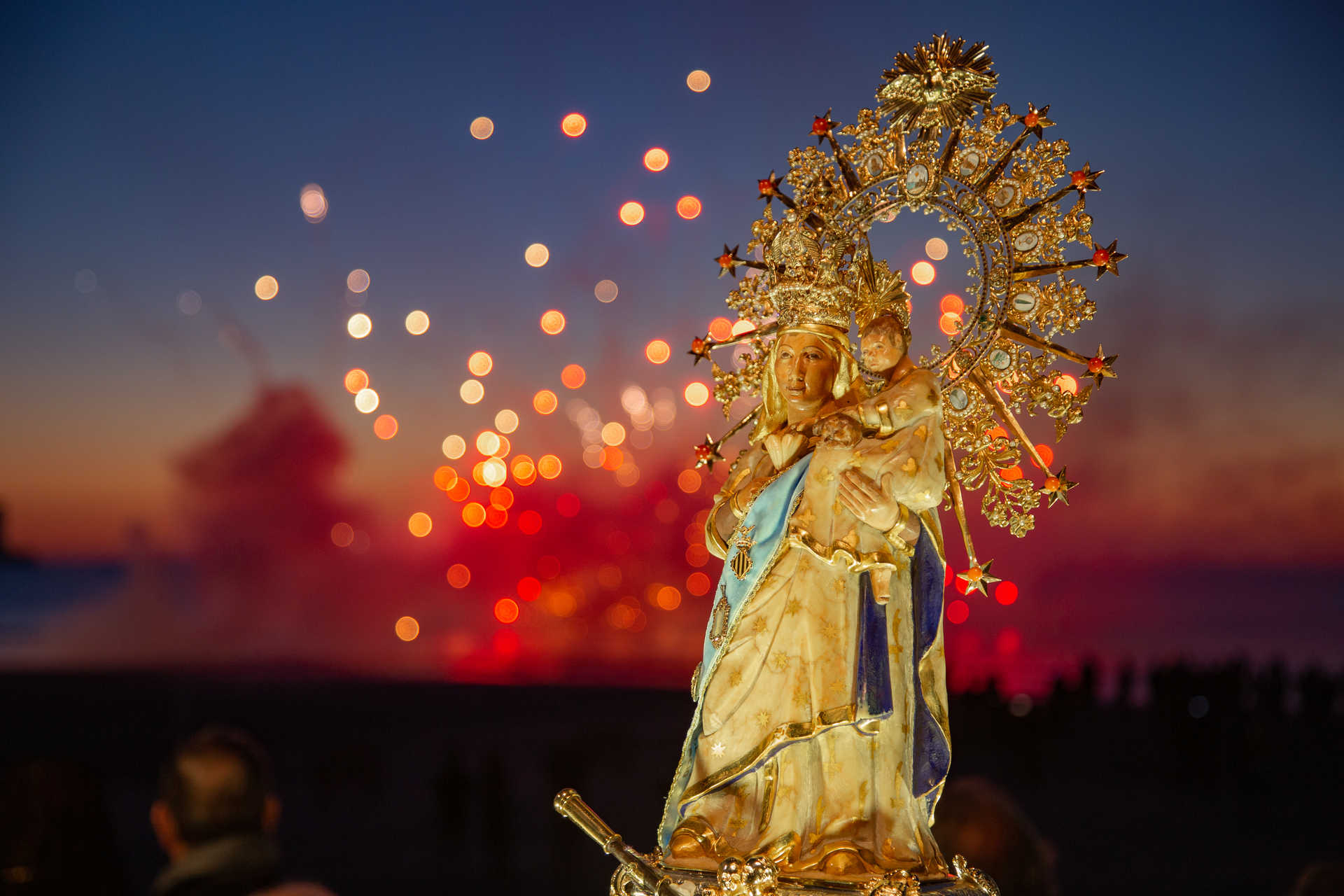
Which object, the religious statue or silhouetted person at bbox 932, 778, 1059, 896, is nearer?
the religious statue

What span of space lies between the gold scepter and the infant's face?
2.05m

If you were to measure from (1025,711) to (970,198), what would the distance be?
8.36 m

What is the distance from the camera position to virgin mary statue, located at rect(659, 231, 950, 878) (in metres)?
4.69

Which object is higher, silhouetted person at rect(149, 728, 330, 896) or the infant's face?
the infant's face

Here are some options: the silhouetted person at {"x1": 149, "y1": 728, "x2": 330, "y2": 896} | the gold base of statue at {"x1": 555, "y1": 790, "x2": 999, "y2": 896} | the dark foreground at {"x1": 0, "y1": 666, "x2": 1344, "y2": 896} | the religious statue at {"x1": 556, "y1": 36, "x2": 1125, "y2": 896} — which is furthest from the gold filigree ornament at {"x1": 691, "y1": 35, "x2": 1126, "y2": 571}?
the dark foreground at {"x1": 0, "y1": 666, "x2": 1344, "y2": 896}

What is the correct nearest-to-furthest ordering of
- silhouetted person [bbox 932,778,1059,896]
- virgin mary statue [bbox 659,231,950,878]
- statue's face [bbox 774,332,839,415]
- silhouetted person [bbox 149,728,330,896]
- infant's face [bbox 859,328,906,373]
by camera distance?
silhouetted person [bbox 149,728,330,896], virgin mary statue [bbox 659,231,950,878], infant's face [bbox 859,328,906,373], statue's face [bbox 774,332,839,415], silhouetted person [bbox 932,778,1059,896]

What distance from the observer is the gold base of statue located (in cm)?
437

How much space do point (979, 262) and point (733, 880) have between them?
269 centimetres

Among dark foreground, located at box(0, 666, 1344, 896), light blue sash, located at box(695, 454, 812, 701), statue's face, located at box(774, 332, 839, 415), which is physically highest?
statue's face, located at box(774, 332, 839, 415)

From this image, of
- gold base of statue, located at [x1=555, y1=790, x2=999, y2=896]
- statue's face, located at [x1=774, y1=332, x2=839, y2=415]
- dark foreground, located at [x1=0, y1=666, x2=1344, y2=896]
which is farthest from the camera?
dark foreground, located at [x1=0, y1=666, x2=1344, y2=896]

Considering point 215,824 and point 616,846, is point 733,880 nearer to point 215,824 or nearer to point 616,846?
point 616,846

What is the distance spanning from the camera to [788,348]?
5.17m

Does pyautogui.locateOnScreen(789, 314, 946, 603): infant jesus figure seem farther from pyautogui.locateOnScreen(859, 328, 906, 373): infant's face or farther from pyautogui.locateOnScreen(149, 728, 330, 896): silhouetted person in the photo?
pyautogui.locateOnScreen(149, 728, 330, 896): silhouetted person

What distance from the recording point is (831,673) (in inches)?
188
